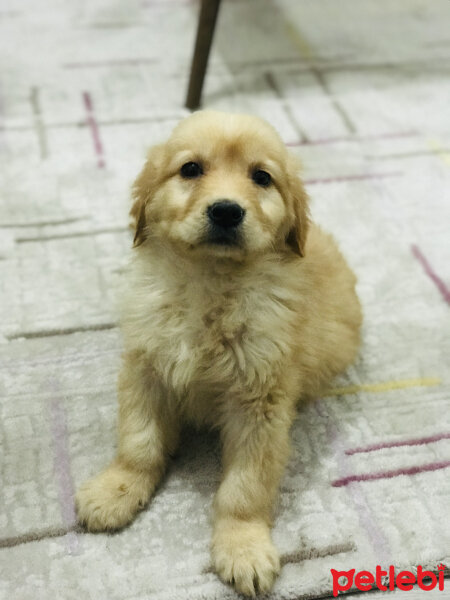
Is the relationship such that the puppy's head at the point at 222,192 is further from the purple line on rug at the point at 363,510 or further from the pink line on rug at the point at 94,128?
the pink line on rug at the point at 94,128

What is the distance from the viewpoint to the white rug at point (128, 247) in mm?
1275

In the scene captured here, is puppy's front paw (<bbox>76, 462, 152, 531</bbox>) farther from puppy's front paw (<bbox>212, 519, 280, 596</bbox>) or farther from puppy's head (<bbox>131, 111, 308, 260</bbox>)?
puppy's head (<bbox>131, 111, 308, 260</bbox>)

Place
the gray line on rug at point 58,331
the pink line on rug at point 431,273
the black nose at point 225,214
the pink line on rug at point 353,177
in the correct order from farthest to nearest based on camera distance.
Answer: the pink line on rug at point 353,177 < the pink line on rug at point 431,273 < the gray line on rug at point 58,331 < the black nose at point 225,214

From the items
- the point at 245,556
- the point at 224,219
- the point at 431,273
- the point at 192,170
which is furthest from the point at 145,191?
the point at 431,273

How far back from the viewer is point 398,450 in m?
1.47

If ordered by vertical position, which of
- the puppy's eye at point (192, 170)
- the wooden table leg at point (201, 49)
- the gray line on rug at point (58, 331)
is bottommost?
the gray line on rug at point (58, 331)

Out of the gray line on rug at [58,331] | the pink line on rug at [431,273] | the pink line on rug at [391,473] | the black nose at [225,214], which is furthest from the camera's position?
the pink line on rug at [431,273]

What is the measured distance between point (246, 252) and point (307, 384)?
38cm

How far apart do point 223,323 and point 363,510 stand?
0.50 meters

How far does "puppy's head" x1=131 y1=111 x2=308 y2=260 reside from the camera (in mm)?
1182

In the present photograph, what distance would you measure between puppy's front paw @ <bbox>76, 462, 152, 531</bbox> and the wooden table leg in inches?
64.4

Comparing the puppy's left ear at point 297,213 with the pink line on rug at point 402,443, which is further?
the pink line on rug at point 402,443

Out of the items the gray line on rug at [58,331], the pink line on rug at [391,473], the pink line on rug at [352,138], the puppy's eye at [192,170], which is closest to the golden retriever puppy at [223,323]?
the puppy's eye at [192,170]

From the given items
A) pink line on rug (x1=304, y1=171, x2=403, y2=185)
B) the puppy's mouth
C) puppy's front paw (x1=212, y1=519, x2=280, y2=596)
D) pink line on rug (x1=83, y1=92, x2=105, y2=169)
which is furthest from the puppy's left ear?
pink line on rug (x1=83, y1=92, x2=105, y2=169)
